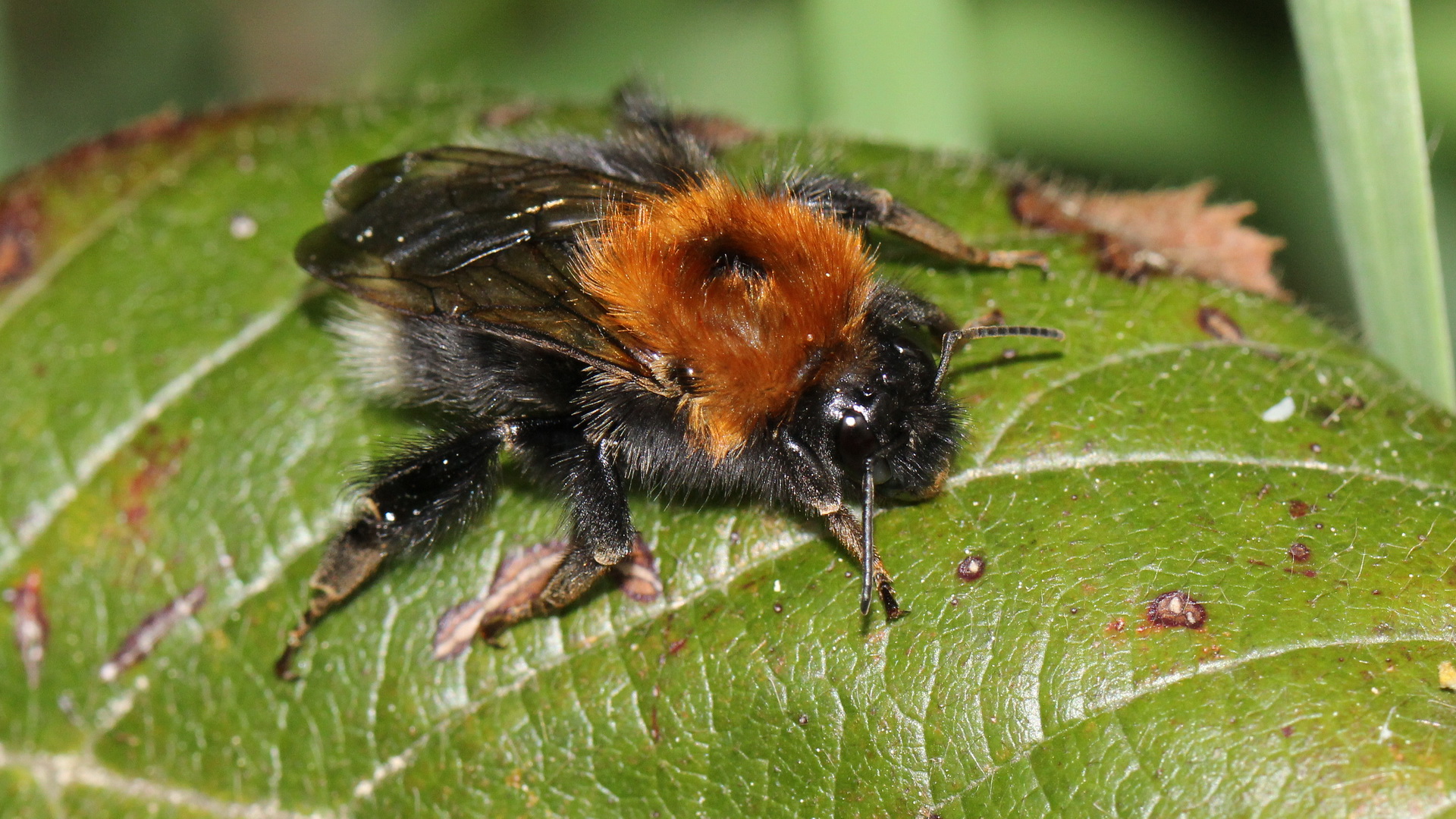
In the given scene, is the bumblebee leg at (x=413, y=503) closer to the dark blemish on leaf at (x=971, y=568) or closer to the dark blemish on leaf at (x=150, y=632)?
the dark blemish on leaf at (x=150, y=632)

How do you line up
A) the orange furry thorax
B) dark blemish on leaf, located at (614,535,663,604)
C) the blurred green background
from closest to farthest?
the orange furry thorax, dark blemish on leaf, located at (614,535,663,604), the blurred green background

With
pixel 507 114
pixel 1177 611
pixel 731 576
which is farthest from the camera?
pixel 507 114

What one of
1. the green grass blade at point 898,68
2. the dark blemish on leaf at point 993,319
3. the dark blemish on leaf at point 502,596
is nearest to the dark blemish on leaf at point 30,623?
the dark blemish on leaf at point 502,596

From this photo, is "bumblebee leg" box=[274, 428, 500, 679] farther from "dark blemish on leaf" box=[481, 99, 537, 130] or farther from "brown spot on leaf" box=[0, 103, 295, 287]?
"brown spot on leaf" box=[0, 103, 295, 287]

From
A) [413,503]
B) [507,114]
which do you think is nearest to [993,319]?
[413,503]

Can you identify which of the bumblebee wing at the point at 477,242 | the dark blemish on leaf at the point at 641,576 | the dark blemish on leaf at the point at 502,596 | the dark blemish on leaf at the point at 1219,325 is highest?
the bumblebee wing at the point at 477,242

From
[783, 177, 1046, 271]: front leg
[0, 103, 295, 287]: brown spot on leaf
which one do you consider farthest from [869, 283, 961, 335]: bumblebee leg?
[0, 103, 295, 287]: brown spot on leaf

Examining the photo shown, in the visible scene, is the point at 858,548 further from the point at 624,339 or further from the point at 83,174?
the point at 83,174
